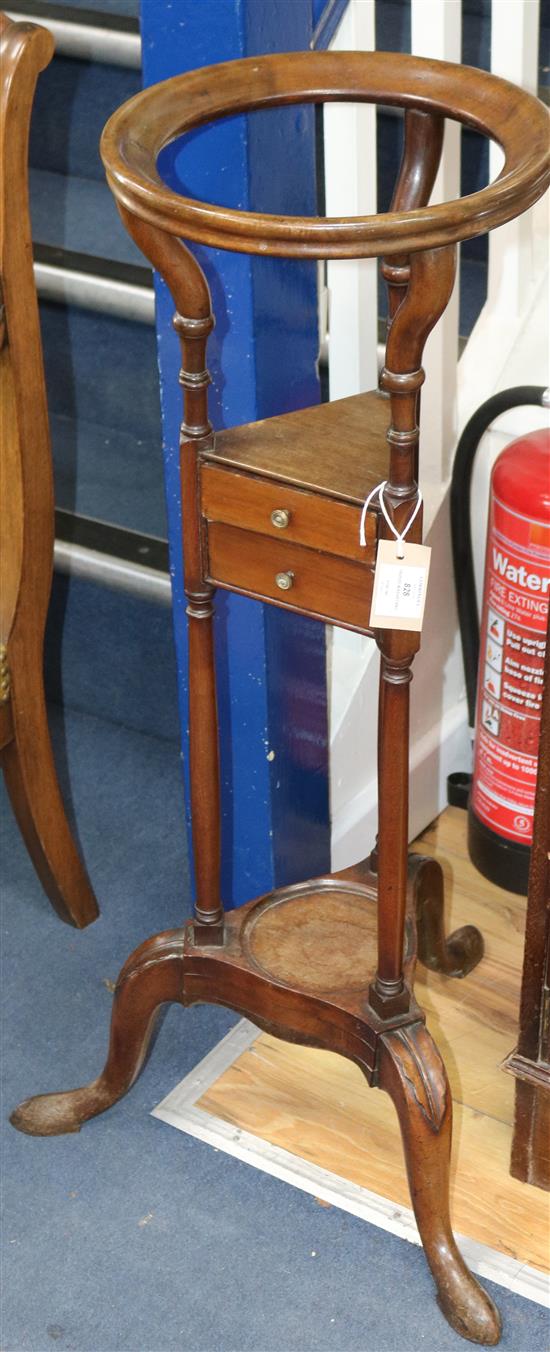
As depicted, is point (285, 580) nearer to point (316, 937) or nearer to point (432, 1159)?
point (316, 937)

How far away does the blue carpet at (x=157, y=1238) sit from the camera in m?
1.44

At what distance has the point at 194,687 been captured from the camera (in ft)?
4.58

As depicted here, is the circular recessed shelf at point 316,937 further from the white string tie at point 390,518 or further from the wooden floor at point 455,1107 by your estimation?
the white string tie at point 390,518

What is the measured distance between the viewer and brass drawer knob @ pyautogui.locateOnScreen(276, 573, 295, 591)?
1281 millimetres

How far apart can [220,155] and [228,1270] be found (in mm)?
1053

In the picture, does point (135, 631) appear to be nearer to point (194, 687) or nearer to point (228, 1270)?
point (194, 687)

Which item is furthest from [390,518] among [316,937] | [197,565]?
[316,937]

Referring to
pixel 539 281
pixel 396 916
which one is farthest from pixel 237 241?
pixel 539 281

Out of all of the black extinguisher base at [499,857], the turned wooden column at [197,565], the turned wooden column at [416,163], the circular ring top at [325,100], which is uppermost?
the circular ring top at [325,100]

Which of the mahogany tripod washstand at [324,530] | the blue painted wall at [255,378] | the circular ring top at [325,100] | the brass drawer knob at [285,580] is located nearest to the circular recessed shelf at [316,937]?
the mahogany tripod washstand at [324,530]

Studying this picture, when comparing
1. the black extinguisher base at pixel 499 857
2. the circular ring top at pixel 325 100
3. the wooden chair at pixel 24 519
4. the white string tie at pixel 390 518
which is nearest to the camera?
the circular ring top at pixel 325 100

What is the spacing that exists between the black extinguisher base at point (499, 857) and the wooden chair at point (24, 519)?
49 centimetres

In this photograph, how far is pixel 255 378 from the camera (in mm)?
1527

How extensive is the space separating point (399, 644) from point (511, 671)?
62cm
